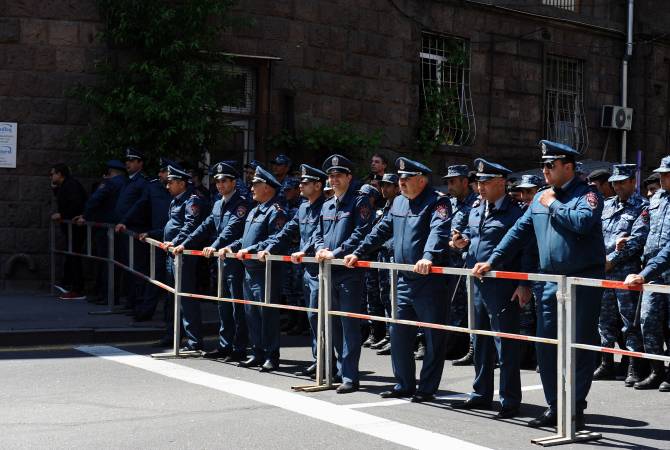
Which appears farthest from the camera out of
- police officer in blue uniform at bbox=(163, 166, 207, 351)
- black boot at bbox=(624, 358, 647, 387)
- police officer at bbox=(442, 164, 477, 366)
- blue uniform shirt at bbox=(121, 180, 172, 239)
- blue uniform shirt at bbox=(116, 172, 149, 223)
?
blue uniform shirt at bbox=(116, 172, 149, 223)

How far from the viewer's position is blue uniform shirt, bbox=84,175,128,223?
14820 millimetres

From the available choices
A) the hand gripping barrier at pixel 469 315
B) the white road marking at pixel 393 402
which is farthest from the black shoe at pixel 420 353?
the white road marking at pixel 393 402

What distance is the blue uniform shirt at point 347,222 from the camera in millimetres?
9453

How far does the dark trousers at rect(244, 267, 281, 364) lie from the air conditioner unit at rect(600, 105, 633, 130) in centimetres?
1443

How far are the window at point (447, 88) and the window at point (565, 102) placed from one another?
7.63 ft

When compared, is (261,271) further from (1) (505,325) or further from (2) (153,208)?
(2) (153,208)

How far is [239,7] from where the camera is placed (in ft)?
55.9

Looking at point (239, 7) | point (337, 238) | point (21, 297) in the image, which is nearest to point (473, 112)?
point (239, 7)

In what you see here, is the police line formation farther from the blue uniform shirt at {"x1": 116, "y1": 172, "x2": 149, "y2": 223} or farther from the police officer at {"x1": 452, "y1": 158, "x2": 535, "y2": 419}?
the blue uniform shirt at {"x1": 116, "y1": 172, "x2": 149, "y2": 223}

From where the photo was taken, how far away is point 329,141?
1762 centimetres

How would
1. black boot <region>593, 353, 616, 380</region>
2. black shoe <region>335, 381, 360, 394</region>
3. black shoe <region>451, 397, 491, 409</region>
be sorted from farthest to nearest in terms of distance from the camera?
1. black boot <region>593, 353, 616, 380</region>
2. black shoe <region>335, 381, 360, 394</region>
3. black shoe <region>451, 397, 491, 409</region>

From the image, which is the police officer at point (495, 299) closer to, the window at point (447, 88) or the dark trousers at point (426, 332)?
the dark trousers at point (426, 332)

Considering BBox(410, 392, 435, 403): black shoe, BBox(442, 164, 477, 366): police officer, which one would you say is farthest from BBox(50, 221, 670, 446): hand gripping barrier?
BBox(442, 164, 477, 366): police officer

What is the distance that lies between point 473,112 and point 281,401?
13.2m
